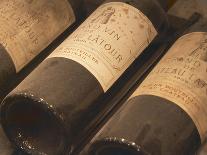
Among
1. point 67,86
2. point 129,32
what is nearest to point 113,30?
point 129,32

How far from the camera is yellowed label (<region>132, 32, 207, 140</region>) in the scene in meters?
0.64

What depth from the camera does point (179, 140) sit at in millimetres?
611

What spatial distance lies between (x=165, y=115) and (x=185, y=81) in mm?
72

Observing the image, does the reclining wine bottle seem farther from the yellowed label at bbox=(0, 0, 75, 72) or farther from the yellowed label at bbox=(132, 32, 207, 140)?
the yellowed label at bbox=(132, 32, 207, 140)

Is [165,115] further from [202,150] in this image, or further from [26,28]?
[26,28]

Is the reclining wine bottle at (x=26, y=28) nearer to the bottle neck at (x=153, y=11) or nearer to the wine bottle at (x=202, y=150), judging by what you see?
the bottle neck at (x=153, y=11)

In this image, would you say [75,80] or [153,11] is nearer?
[75,80]

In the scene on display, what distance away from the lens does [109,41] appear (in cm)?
72

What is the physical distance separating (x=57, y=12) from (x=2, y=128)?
0.77ft

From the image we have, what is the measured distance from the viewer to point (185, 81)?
66 centimetres

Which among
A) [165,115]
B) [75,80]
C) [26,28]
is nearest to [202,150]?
[165,115]

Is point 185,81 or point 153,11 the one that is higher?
point 153,11

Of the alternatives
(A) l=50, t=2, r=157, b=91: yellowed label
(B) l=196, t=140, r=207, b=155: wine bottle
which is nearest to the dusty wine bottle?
(A) l=50, t=2, r=157, b=91: yellowed label

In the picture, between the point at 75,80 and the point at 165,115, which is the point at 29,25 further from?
the point at 165,115
